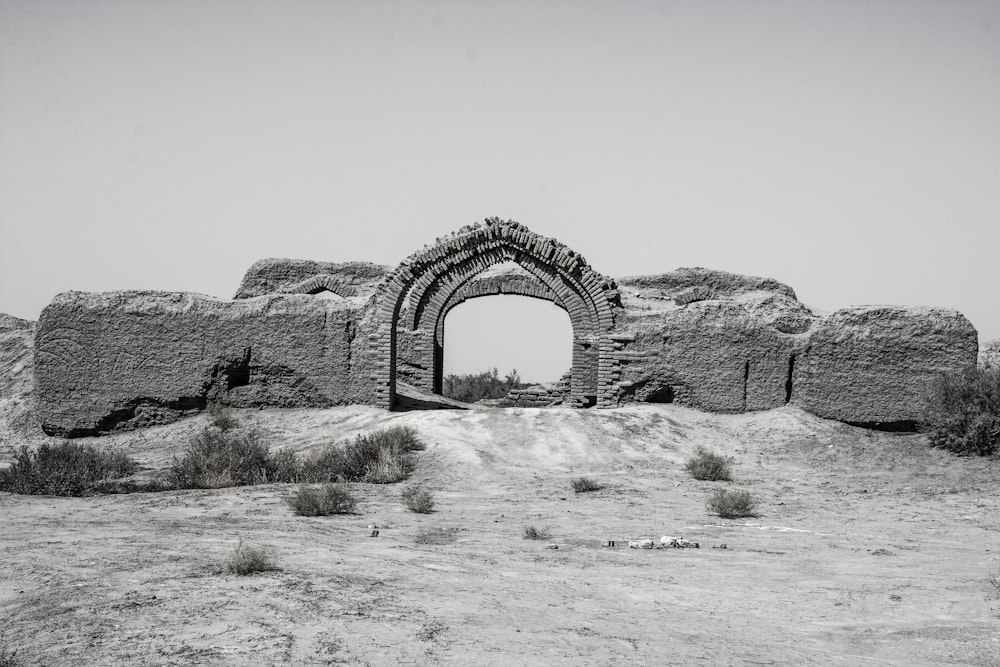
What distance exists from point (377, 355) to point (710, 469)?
567 cm

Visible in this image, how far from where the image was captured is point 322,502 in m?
7.96

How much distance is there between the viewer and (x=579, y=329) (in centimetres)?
1755

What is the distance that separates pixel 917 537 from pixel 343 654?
17.6ft

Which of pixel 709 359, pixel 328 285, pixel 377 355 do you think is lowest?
pixel 377 355

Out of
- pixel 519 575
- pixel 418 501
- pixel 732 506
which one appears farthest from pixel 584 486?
pixel 519 575

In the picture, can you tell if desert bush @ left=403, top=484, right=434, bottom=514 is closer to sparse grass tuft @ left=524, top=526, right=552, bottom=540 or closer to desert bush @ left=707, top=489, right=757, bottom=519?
sparse grass tuft @ left=524, top=526, right=552, bottom=540

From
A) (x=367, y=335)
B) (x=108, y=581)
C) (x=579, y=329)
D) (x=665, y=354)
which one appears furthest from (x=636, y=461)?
(x=108, y=581)

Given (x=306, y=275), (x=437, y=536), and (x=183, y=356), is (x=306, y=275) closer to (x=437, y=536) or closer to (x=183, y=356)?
(x=183, y=356)

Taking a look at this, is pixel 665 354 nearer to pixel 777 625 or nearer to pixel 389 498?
pixel 389 498

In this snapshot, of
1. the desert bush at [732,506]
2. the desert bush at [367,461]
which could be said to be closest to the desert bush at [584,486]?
the desert bush at [732,506]

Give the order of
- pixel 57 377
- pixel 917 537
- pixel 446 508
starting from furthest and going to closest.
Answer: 1. pixel 57 377
2. pixel 446 508
3. pixel 917 537

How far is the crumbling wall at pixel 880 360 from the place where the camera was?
13148mm

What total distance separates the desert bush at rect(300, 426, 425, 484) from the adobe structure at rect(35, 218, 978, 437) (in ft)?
8.91

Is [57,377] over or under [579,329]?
under
